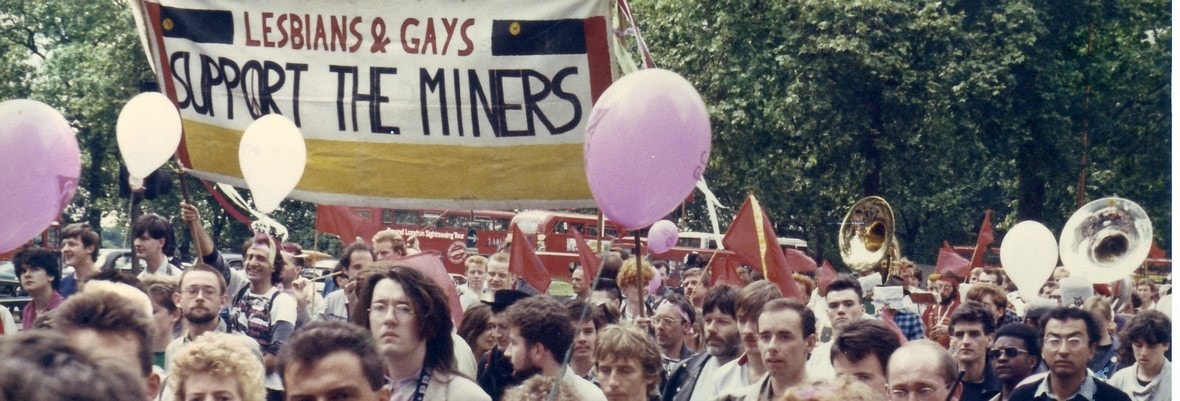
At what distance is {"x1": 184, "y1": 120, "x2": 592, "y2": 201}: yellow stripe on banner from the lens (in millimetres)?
7465

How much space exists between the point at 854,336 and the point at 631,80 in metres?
1.27

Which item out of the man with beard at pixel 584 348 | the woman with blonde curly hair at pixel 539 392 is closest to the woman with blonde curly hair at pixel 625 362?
the man with beard at pixel 584 348

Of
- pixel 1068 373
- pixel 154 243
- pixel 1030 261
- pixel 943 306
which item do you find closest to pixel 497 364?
pixel 1068 373

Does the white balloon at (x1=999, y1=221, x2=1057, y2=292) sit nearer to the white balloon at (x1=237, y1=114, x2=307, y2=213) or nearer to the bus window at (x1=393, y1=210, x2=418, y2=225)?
the white balloon at (x1=237, y1=114, x2=307, y2=213)

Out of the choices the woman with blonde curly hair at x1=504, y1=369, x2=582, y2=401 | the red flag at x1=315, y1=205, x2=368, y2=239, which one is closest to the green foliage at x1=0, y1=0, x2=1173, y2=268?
the red flag at x1=315, y1=205, x2=368, y2=239

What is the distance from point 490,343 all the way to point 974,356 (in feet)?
7.24

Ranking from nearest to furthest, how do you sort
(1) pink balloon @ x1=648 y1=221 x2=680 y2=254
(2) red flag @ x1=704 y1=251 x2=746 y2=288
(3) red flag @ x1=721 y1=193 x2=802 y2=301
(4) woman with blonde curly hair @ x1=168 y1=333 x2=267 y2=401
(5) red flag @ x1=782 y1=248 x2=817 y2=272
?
(4) woman with blonde curly hair @ x1=168 y1=333 x2=267 y2=401 → (3) red flag @ x1=721 y1=193 x2=802 y2=301 → (2) red flag @ x1=704 y1=251 x2=746 y2=288 → (5) red flag @ x1=782 y1=248 x2=817 y2=272 → (1) pink balloon @ x1=648 y1=221 x2=680 y2=254

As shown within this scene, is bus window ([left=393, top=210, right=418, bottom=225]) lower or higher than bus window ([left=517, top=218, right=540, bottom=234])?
higher

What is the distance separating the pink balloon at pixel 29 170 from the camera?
5.69 metres

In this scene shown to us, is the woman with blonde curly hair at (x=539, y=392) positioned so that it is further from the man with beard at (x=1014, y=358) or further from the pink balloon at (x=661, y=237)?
the pink balloon at (x=661, y=237)

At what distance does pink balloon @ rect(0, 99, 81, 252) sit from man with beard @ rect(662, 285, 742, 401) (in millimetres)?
2606

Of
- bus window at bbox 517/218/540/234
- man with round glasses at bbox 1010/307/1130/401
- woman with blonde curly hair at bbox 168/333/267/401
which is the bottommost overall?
man with round glasses at bbox 1010/307/1130/401

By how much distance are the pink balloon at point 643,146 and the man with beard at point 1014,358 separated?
181cm

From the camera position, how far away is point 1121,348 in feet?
25.9
